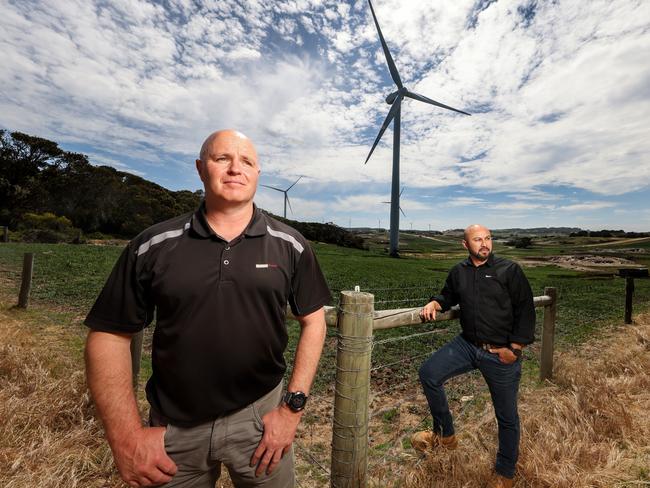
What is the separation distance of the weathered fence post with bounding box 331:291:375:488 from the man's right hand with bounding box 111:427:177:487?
125 centimetres

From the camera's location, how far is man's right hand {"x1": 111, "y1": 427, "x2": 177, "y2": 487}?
5.39 ft

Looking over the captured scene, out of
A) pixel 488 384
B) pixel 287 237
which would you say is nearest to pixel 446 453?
pixel 488 384

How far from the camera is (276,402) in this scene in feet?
6.49

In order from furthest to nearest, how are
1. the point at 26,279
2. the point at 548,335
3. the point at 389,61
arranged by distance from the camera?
1. the point at 389,61
2. the point at 26,279
3. the point at 548,335

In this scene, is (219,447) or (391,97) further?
(391,97)

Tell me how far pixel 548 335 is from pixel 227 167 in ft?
19.9

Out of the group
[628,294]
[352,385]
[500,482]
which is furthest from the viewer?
[628,294]

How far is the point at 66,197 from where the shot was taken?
39.8 metres

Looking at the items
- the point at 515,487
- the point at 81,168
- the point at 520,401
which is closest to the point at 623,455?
the point at 515,487

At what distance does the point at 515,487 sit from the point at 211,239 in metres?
3.63

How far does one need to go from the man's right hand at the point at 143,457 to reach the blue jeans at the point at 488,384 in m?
2.70

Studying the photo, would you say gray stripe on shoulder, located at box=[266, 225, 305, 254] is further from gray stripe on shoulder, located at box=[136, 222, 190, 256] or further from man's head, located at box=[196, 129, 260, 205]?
gray stripe on shoulder, located at box=[136, 222, 190, 256]

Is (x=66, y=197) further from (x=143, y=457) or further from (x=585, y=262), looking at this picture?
(x=585, y=262)

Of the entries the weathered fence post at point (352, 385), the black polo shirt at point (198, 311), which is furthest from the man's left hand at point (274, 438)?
the weathered fence post at point (352, 385)
